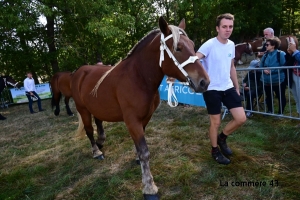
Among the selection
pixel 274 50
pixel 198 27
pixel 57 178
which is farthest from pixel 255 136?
pixel 198 27

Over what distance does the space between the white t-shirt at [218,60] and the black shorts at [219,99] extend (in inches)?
2.7

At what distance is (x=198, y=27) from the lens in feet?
59.0

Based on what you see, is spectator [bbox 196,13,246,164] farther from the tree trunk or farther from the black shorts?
the tree trunk

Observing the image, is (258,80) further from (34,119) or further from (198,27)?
(198,27)

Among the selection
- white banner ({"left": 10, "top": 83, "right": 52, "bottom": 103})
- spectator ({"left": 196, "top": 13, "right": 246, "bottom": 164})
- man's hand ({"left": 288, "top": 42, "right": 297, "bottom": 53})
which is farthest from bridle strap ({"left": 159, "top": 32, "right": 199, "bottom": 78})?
white banner ({"left": 10, "top": 83, "right": 52, "bottom": 103})

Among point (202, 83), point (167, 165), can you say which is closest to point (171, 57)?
point (202, 83)

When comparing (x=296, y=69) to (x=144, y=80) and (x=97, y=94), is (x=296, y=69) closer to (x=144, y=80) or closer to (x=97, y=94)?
(x=144, y=80)

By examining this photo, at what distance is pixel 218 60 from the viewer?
9.55 ft

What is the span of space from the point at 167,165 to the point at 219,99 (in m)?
1.26

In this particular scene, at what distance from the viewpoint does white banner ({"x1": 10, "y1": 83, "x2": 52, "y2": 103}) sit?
42.2 ft

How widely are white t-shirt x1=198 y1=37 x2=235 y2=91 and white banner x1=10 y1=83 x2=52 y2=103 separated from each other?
12.0 m

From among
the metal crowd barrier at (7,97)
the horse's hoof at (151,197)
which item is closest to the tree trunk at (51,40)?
the metal crowd barrier at (7,97)

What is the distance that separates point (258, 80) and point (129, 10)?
1092cm

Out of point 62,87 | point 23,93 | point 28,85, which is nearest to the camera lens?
point 62,87
